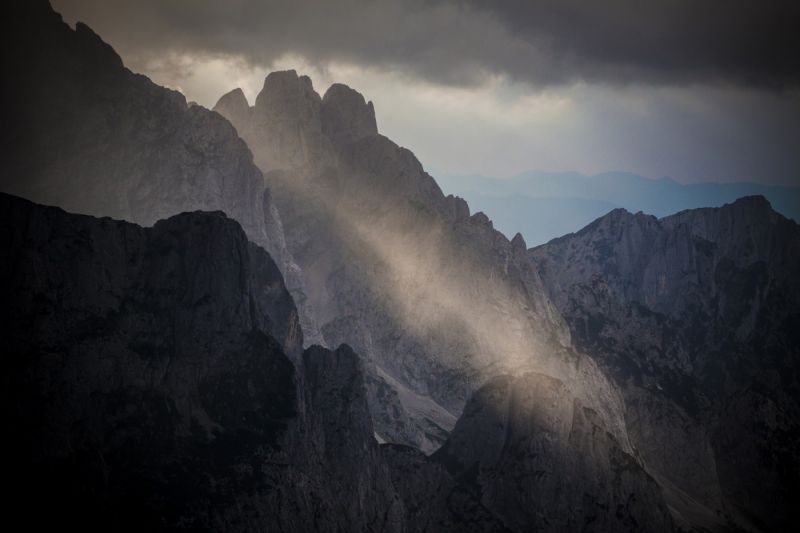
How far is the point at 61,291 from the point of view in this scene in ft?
464

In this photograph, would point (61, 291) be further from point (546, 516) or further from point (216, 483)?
point (546, 516)

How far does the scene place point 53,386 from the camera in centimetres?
13200

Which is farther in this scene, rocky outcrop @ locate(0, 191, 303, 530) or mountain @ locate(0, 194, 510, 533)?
mountain @ locate(0, 194, 510, 533)

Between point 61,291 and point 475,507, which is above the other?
point 61,291

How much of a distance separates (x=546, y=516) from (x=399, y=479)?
3311 centimetres

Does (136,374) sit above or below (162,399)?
above

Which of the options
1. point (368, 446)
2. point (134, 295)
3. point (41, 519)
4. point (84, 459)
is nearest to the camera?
point (41, 519)

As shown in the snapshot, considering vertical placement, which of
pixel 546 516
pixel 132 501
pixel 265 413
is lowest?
pixel 546 516

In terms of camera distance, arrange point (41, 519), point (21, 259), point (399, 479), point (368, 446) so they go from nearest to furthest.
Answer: point (41, 519) < point (21, 259) < point (368, 446) < point (399, 479)

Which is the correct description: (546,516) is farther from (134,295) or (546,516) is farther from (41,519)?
(41,519)

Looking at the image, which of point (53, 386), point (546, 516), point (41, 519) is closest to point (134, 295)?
point (53, 386)

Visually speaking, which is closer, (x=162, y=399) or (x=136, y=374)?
(x=136, y=374)

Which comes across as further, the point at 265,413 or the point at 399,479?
the point at 399,479

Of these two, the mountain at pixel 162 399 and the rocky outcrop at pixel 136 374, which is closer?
the rocky outcrop at pixel 136 374
